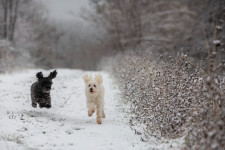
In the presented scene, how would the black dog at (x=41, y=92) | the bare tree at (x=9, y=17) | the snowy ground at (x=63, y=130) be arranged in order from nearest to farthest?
the snowy ground at (x=63, y=130), the black dog at (x=41, y=92), the bare tree at (x=9, y=17)

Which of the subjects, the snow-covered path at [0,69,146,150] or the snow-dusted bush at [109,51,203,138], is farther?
the snow-dusted bush at [109,51,203,138]

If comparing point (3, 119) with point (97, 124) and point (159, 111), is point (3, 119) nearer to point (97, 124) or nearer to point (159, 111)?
point (97, 124)

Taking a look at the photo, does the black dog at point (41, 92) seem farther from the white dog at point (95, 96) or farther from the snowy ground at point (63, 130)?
the white dog at point (95, 96)

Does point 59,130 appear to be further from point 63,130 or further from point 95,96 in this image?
point 95,96

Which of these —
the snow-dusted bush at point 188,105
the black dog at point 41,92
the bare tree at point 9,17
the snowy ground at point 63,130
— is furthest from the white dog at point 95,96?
the bare tree at point 9,17

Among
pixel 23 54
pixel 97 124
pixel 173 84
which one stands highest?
pixel 23 54

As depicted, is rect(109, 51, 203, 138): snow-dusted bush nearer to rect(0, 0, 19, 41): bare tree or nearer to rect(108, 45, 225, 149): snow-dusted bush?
rect(108, 45, 225, 149): snow-dusted bush

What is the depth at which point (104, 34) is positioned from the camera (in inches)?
1309

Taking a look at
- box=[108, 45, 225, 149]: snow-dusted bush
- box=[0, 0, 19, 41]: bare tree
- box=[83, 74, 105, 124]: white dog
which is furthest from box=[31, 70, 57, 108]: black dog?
box=[0, 0, 19, 41]: bare tree

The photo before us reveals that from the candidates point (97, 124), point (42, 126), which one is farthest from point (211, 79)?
point (42, 126)

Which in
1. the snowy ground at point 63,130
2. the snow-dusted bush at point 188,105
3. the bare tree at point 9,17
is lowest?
the snowy ground at point 63,130

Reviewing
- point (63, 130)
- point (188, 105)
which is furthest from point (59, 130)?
point (188, 105)

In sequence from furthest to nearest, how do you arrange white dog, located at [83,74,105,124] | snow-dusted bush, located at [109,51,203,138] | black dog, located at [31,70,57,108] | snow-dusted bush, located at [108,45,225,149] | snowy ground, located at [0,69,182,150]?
1. black dog, located at [31,70,57,108]
2. white dog, located at [83,74,105,124]
3. snow-dusted bush, located at [109,51,203,138]
4. snowy ground, located at [0,69,182,150]
5. snow-dusted bush, located at [108,45,225,149]

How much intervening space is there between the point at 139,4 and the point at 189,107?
21.9m
